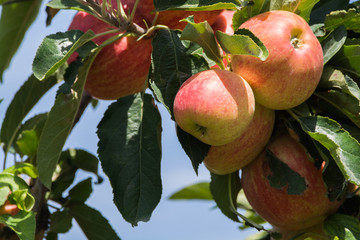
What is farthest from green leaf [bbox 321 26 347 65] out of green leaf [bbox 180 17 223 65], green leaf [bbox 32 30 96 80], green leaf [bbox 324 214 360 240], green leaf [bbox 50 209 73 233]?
green leaf [bbox 50 209 73 233]

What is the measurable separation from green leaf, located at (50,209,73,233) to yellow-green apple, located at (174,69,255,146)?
2.08 feet

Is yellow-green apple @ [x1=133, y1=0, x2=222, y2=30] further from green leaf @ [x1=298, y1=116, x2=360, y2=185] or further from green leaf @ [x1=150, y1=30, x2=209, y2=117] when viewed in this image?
green leaf @ [x1=298, y1=116, x2=360, y2=185]

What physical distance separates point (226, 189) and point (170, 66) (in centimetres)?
46

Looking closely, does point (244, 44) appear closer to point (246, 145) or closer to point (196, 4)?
point (196, 4)

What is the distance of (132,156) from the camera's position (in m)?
1.35

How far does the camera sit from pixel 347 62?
1.40 metres

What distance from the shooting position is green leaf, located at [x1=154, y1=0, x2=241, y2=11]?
129 cm

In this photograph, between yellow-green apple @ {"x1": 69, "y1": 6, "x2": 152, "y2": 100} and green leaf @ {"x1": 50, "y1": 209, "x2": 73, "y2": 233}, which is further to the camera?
green leaf @ {"x1": 50, "y1": 209, "x2": 73, "y2": 233}

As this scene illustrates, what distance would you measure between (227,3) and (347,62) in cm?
34

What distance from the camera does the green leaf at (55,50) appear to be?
4.20ft

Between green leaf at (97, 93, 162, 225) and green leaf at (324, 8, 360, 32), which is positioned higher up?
green leaf at (324, 8, 360, 32)

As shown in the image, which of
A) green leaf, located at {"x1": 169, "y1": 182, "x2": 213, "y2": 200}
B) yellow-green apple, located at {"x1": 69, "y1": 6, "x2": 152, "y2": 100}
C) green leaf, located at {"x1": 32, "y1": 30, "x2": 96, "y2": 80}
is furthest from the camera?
green leaf, located at {"x1": 169, "y1": 182, "x2": 213, "y2": 200}

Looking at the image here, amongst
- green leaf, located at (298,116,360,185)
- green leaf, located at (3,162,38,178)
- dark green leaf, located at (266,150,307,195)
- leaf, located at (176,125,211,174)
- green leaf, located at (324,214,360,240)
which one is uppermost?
leaf, located at (176,125,211,174)

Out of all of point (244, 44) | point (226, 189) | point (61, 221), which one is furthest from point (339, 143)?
point (61, 221)
